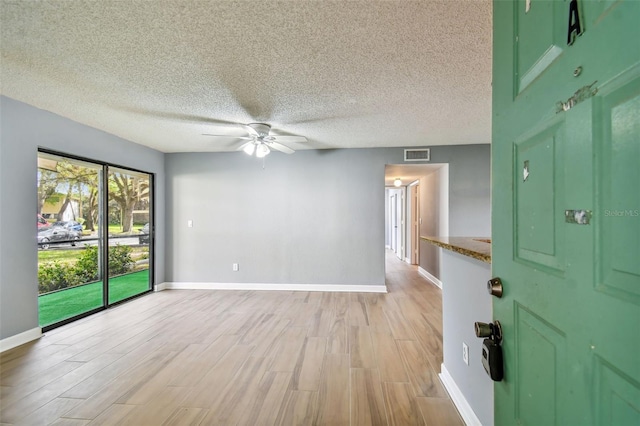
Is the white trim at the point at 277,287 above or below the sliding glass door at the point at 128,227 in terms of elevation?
below

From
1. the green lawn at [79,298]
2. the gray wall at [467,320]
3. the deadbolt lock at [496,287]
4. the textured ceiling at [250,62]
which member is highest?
the textured ceiling at [250,62]

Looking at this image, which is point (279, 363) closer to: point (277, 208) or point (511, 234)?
point (511, 234)

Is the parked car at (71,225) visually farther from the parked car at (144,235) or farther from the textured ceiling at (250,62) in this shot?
the textured ceiling at (250,62)

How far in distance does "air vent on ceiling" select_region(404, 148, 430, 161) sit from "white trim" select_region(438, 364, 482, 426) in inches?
123

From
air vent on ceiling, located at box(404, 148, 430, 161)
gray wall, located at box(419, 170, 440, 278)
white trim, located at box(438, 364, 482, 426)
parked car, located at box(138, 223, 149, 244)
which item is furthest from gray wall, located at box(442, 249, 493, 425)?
parked car, located at box(138, 223, 149, 244)

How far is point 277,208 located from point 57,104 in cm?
285

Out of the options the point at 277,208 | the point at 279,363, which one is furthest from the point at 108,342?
the point at 277,208

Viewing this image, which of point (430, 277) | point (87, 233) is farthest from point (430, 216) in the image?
point (87, 233)

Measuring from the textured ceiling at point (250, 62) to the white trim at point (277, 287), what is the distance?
256cm

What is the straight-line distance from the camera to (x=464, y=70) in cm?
205

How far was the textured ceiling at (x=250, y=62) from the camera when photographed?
58.4 inches

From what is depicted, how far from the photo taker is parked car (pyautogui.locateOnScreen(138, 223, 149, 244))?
14.0 feet

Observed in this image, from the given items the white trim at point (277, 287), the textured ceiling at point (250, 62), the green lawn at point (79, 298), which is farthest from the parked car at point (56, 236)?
the white trim at point (277, 287)

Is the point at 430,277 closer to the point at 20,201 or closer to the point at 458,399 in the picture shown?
the point at 458,399
